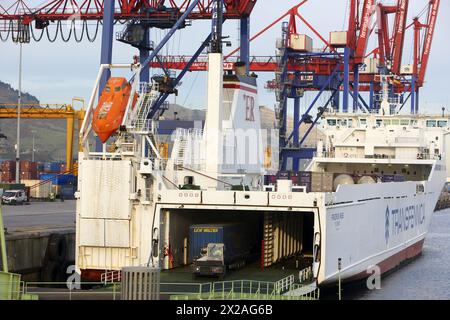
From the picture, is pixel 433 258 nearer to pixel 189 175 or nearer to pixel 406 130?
pixel 406 130

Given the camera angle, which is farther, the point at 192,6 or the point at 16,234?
the point at 192,6

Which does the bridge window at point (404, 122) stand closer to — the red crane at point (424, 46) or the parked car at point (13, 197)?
the parked car at point (13, 197)

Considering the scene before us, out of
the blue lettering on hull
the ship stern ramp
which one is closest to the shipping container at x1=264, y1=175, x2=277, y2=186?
the ship stern ramp

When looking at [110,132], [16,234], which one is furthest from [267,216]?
[16,234]

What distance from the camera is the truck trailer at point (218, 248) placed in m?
23.4

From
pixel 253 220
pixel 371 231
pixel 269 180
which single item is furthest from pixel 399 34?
pixel 253 220

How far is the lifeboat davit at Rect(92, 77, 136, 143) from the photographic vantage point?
26016mm

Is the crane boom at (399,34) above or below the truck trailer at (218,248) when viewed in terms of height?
above

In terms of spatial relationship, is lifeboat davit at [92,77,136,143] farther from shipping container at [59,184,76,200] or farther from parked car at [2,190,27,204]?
shipping container at [59,184,76,200]

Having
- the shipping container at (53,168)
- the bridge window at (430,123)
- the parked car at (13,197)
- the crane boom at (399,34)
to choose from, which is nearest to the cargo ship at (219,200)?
the bridge window at (430,123)

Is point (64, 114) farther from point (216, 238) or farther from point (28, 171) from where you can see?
point (216, 238)

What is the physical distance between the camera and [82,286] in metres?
25.0

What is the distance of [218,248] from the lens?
78.5 ft
